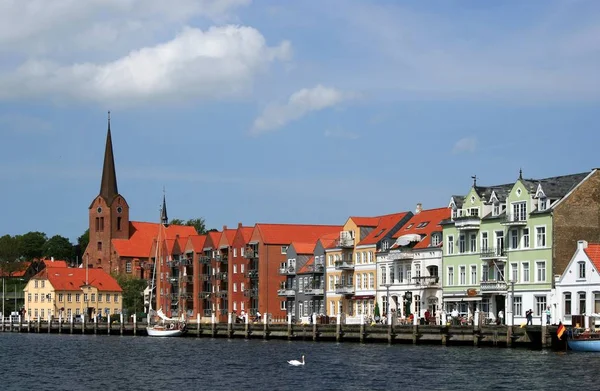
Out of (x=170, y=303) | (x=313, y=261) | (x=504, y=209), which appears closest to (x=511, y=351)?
(x=504, y=209)

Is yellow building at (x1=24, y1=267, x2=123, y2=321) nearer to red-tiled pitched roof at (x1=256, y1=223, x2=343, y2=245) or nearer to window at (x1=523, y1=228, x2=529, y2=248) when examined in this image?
red-tiled pitched roof at (x1=256, y1=223, x2=343, y2=245)

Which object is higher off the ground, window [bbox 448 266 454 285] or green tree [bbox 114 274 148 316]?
window [bbox 448 266 454 285]

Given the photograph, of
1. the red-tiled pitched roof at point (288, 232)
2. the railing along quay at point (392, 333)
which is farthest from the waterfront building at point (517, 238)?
the red-tiled pitched roof at point (288, 232)

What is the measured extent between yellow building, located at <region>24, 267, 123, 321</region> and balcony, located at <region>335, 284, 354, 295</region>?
5709 centimetres

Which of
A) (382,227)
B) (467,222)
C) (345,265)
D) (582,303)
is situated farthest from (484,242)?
(345,265)

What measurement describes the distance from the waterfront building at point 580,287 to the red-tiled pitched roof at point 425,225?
67.6ft

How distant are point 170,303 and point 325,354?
8620 centimetres

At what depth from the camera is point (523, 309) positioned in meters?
93.4

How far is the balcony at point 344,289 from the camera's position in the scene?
118 metres

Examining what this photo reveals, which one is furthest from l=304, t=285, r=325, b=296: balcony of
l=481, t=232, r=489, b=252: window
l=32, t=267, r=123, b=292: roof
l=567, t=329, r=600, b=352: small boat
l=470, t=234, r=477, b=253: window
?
l=32, t=267, r=123, b=292: roof

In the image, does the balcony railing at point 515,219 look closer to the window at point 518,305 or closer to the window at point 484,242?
the window at point 484,242

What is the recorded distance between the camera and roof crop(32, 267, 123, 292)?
557ft

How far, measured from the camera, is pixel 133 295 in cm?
17875

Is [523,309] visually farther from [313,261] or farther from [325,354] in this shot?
[313,261]
